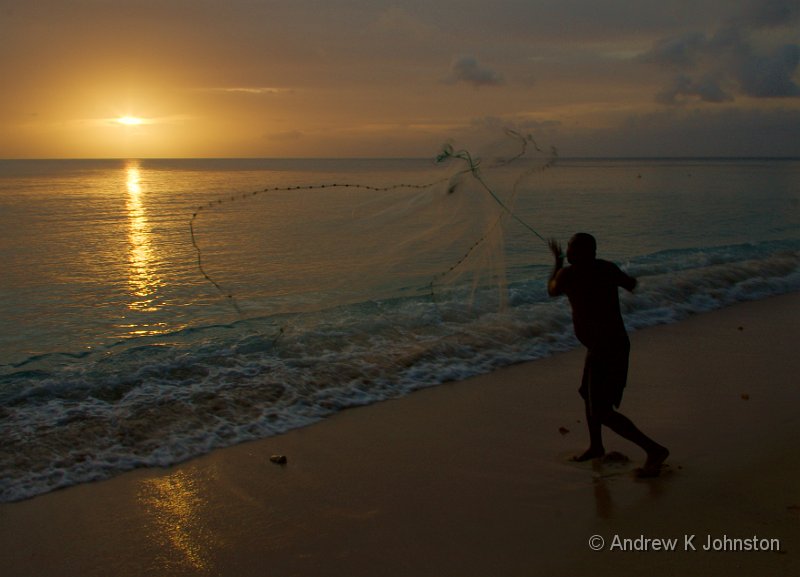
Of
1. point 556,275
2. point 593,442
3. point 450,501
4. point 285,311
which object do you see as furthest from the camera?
point 285,311

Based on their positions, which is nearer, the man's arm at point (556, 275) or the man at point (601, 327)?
the man at point (601, 327)

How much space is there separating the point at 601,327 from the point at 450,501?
5.06ft

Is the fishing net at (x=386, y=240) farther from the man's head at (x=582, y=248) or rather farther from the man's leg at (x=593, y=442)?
the man's leg at (x=593, y=442)

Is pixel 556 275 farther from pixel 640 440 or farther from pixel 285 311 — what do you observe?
pixel 285 311

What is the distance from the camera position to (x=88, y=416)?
21.9 feet

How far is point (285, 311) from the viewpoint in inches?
436

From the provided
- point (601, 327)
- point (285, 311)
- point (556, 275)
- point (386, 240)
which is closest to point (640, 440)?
point (601, 327)

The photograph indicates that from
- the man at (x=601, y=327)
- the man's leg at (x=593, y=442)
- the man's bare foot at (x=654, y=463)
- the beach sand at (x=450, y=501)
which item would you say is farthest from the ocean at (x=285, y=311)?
the man's bare foot at (x=654, y=463)

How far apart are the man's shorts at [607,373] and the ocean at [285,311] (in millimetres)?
2030

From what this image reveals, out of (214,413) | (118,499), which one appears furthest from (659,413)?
(118,499)

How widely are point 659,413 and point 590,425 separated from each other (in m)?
1.57

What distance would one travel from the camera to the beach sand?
395cm

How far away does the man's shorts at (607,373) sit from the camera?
4.81m

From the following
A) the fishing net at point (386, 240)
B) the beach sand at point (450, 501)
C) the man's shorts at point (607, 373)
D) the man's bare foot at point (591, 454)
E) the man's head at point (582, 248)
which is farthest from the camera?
the fishing net at point (386, 240)
